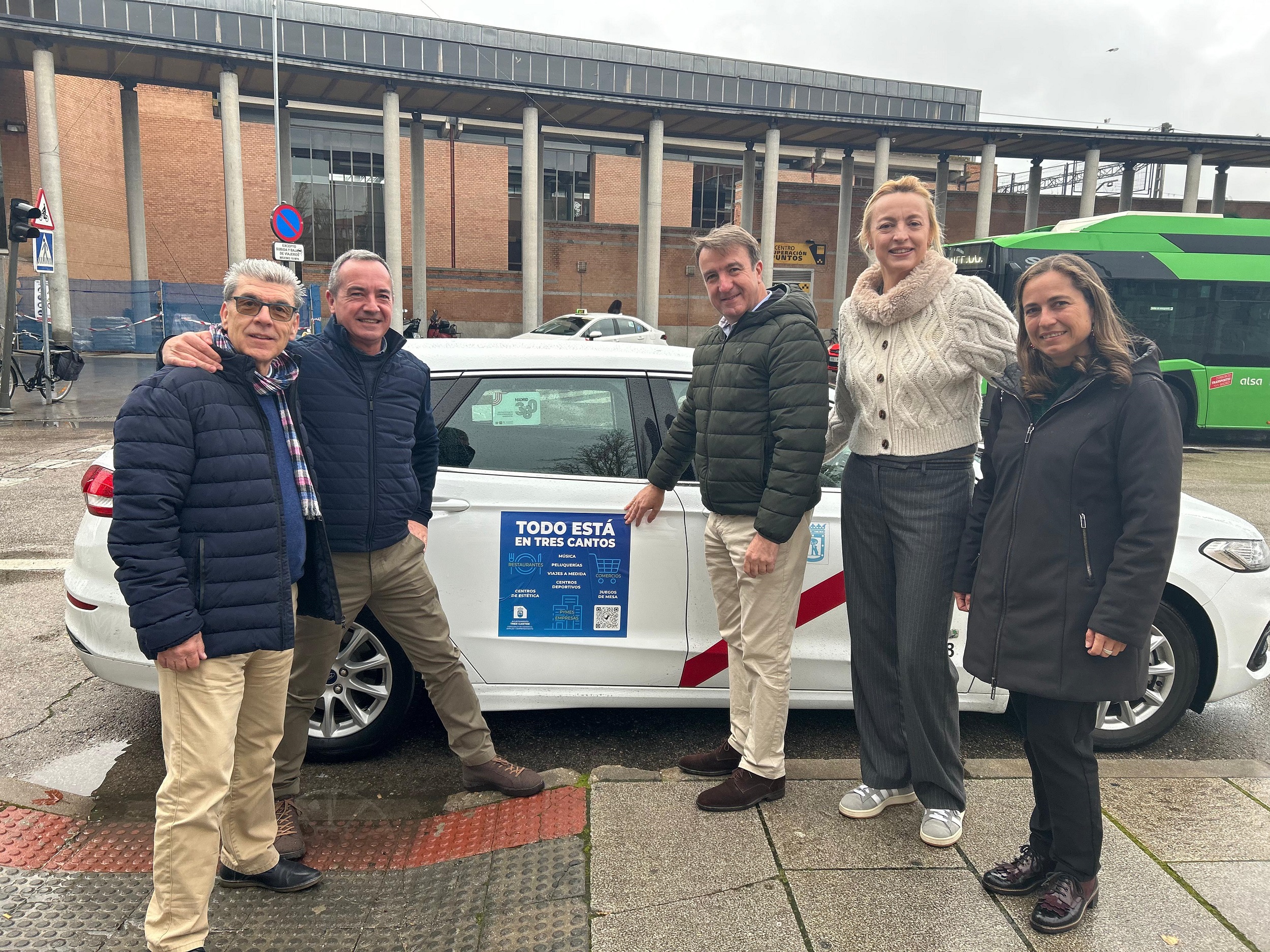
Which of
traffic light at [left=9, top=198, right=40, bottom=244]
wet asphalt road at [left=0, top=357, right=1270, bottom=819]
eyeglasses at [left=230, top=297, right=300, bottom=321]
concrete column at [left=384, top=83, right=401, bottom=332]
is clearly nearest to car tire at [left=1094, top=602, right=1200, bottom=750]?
wet asphalt road at [left=0, top=357, right=1270, bottom=819]

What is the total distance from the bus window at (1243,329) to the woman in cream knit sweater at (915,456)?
537 inches

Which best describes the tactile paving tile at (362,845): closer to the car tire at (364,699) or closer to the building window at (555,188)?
the car tire at (364,699)

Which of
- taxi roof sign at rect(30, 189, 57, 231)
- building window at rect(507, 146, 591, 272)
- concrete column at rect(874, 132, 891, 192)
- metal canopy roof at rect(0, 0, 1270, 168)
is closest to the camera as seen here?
taxi roof sign at rect(30, 189, 57, 231)

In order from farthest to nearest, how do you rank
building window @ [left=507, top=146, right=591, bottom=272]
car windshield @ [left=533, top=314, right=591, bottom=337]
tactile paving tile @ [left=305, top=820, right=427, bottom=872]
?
building window @ [left=507, top=146, right=591, bottom=272], car windshield @ [left=533, top=314, right=591, bottom=337], tactile paving tile @ [left=305, top=820, right=427, bottom=872]

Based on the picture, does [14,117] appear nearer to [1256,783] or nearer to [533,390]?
[533,390]

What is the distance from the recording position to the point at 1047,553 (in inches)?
101

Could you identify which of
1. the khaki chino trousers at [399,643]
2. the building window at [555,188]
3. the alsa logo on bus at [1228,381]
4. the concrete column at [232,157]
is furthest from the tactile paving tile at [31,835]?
the building window at [555,188]

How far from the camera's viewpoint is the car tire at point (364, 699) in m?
3.75

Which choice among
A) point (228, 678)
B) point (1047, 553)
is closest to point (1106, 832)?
point (1047, 553)

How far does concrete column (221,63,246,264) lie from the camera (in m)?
25.1

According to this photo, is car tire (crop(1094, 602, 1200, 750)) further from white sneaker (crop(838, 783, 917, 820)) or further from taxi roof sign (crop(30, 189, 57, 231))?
taxi roof sign (crop(30, 189, 57, 231))

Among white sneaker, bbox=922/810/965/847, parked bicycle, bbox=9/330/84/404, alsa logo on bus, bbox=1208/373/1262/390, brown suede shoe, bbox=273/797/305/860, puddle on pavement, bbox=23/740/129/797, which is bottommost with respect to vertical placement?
puddle on pavement, bbox=23/740/129/797

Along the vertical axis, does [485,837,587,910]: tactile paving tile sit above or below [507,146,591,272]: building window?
below

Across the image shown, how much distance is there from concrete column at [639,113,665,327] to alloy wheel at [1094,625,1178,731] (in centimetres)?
2675
